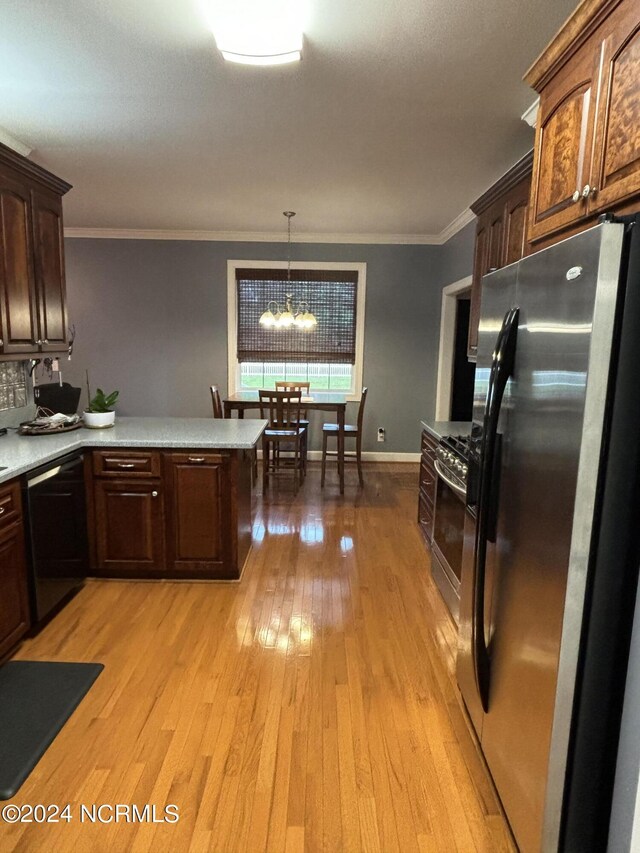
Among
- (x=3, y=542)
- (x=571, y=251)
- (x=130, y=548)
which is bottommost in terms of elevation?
(x=130, y=548)

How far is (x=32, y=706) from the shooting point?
1.92 m

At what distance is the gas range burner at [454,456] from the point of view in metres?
2.44

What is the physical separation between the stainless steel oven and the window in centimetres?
309

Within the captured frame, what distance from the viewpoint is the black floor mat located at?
167 cm

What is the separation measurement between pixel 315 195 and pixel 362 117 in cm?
151

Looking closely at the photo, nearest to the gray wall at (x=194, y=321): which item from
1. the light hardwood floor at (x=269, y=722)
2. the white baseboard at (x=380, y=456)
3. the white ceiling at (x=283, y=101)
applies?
the white baseboard at (x=380, y=456)

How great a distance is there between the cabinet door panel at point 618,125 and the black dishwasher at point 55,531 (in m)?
2.47

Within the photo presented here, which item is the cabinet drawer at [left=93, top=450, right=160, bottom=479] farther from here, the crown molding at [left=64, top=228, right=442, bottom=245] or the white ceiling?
the crown molding at [left=64, top=228, right=442, bottom=245]

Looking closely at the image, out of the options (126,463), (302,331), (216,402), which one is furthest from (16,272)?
(302,331)

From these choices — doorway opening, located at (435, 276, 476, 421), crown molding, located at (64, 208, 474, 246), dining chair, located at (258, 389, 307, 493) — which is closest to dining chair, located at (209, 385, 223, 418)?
dining chair, located at (258, 389, 307, 493)

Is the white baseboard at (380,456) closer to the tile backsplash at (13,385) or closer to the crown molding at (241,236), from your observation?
the crown molding at (241,236)

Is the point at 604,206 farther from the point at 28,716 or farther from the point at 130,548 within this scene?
the point at 130,548

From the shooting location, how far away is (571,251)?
1132 millimetres

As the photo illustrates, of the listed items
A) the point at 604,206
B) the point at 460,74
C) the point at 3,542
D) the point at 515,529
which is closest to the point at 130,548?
the point at 3,542
